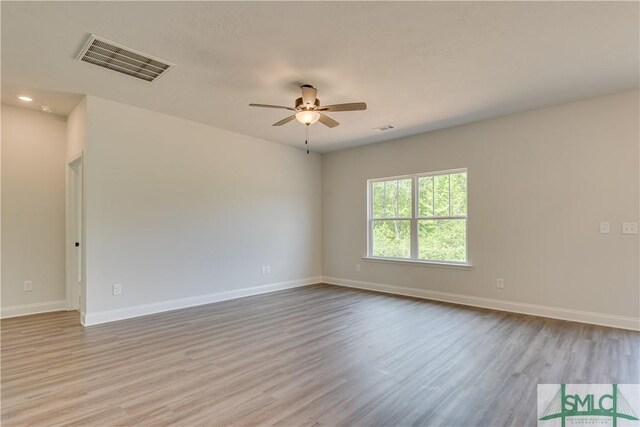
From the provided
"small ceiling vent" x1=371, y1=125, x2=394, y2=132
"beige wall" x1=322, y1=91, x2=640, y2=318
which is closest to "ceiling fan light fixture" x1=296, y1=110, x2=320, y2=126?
"small ceiling vent" x1=371, y1=125, x2=394, y2=132

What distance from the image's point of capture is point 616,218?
3.77 meters

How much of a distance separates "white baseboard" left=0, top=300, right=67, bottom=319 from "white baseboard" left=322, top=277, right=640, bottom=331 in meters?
4.69

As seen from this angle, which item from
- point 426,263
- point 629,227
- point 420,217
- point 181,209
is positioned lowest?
point 426,263

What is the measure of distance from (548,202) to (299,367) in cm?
376

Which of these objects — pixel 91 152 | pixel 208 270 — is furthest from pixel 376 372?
pixel 91 152

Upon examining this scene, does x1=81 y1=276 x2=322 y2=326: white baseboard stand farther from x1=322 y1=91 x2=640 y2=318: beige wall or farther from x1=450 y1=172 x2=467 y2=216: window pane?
x1=450 y1=172 x2=467 y2=216: window pane

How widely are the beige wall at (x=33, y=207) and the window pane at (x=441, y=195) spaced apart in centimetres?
559

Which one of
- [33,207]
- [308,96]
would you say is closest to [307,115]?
[308,96]

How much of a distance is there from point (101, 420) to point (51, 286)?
3.47 meters

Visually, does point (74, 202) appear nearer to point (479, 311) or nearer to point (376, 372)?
point (376, 372)

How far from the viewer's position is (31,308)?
431 centimetres

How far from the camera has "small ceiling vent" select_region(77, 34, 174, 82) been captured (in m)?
2.73

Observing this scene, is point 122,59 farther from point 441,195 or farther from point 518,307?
point 518,307

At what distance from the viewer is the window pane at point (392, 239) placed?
5.68 metres
